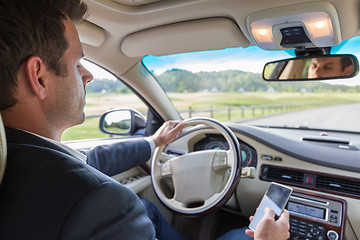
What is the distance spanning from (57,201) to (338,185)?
1.98 metres

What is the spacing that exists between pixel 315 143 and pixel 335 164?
42 centimetres

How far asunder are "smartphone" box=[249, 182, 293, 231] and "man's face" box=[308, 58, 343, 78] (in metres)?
0.92

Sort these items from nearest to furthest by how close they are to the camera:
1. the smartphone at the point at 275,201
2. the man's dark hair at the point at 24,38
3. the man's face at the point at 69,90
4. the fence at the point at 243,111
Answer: the man's dark hair at the point at 24,38 → the man's face at the point at 69,90 → the smartphone at the point at 275,201 → the fence at the point at 243,111

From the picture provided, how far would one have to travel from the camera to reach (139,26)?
2.12 metres

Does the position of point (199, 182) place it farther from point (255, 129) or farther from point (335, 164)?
point (335, 164)

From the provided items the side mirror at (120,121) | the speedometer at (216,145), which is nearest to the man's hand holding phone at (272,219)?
the speedometer at (216,145)

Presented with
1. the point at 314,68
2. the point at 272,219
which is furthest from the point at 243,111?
the point at 272,219

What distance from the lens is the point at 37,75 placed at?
93cm

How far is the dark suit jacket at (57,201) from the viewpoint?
71 cm

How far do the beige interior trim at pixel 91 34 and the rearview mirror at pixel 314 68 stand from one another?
1399mm

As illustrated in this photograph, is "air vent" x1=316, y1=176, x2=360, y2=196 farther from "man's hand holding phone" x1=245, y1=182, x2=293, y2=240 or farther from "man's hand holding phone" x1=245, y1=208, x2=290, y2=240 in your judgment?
"man's hand holding phone" x1=245, y1=208, x2=290, y2=240

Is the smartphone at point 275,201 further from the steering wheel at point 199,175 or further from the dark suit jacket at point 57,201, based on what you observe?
the dark suit jacket at point 57,201

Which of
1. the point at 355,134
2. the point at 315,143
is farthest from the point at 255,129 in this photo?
the point at 355,134

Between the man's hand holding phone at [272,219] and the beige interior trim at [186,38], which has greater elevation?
→ the beige interior trim at [186,38]
